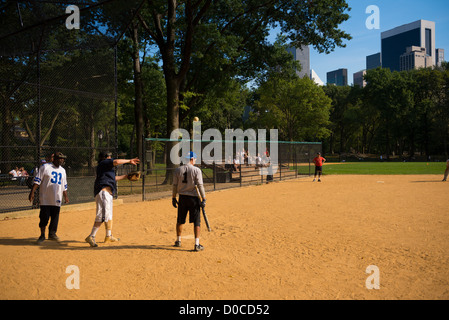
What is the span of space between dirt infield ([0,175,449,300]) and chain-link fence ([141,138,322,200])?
5126 mm

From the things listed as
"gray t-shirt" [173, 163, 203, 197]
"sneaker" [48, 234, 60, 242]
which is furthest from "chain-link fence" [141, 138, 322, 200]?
"gray t-shirt" [173, 163, 203, 197]

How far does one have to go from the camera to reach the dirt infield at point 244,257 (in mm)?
4562

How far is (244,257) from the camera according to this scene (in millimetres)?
6102

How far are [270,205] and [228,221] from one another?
3.36 m

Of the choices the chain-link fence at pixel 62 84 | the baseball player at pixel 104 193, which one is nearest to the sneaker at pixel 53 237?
the baseball player at pixel 104 193

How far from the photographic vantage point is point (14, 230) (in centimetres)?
859

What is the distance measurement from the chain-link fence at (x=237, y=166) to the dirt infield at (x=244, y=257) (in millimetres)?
5126

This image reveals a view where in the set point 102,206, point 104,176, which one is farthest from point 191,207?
point 104,176

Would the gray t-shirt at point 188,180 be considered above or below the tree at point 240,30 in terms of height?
below

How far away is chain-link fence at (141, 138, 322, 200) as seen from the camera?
51.5ft

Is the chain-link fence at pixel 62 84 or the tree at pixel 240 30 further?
the tree at pixel 240 30

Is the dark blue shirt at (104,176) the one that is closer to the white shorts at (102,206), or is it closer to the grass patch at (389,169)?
the white shorts at (102,206)
